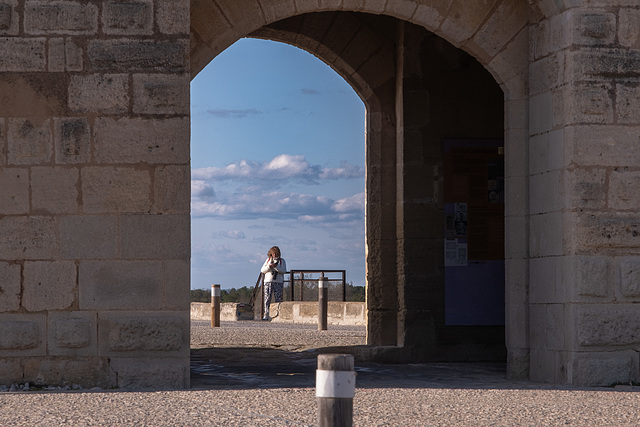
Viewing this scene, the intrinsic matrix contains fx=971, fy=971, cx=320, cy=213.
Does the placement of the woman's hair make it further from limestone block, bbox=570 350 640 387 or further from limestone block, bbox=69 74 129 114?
limestone block, bbox=69 74 129 114

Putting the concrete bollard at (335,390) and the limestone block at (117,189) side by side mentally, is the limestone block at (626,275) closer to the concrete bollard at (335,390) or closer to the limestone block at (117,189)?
the limestone block at (117,189)

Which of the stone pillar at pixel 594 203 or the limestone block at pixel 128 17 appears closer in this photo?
the limestone block at pixel 128 17

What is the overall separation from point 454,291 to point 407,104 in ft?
6.49

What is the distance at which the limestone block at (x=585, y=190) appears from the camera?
7.15 meters

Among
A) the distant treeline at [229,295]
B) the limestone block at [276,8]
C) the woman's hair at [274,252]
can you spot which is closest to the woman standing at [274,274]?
the woman's hair at [274,252]

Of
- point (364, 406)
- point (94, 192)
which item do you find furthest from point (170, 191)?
point (364, 406)

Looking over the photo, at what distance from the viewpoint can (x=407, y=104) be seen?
10.0 metres

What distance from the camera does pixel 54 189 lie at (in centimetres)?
668

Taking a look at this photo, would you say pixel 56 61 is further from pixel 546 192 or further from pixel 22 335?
pixel 546 192

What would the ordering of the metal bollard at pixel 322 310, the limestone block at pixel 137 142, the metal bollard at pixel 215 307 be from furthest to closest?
the metal bollard at pixel 215 307
the metal bollard at pixel 322 310
the limestone block at pixel 137 142

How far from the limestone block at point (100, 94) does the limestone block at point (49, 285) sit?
108 cm

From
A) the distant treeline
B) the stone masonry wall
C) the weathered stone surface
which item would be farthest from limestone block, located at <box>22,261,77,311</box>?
the distant treeline

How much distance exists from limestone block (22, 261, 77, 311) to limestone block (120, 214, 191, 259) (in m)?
0.41

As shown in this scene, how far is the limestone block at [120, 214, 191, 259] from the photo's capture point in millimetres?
6648
